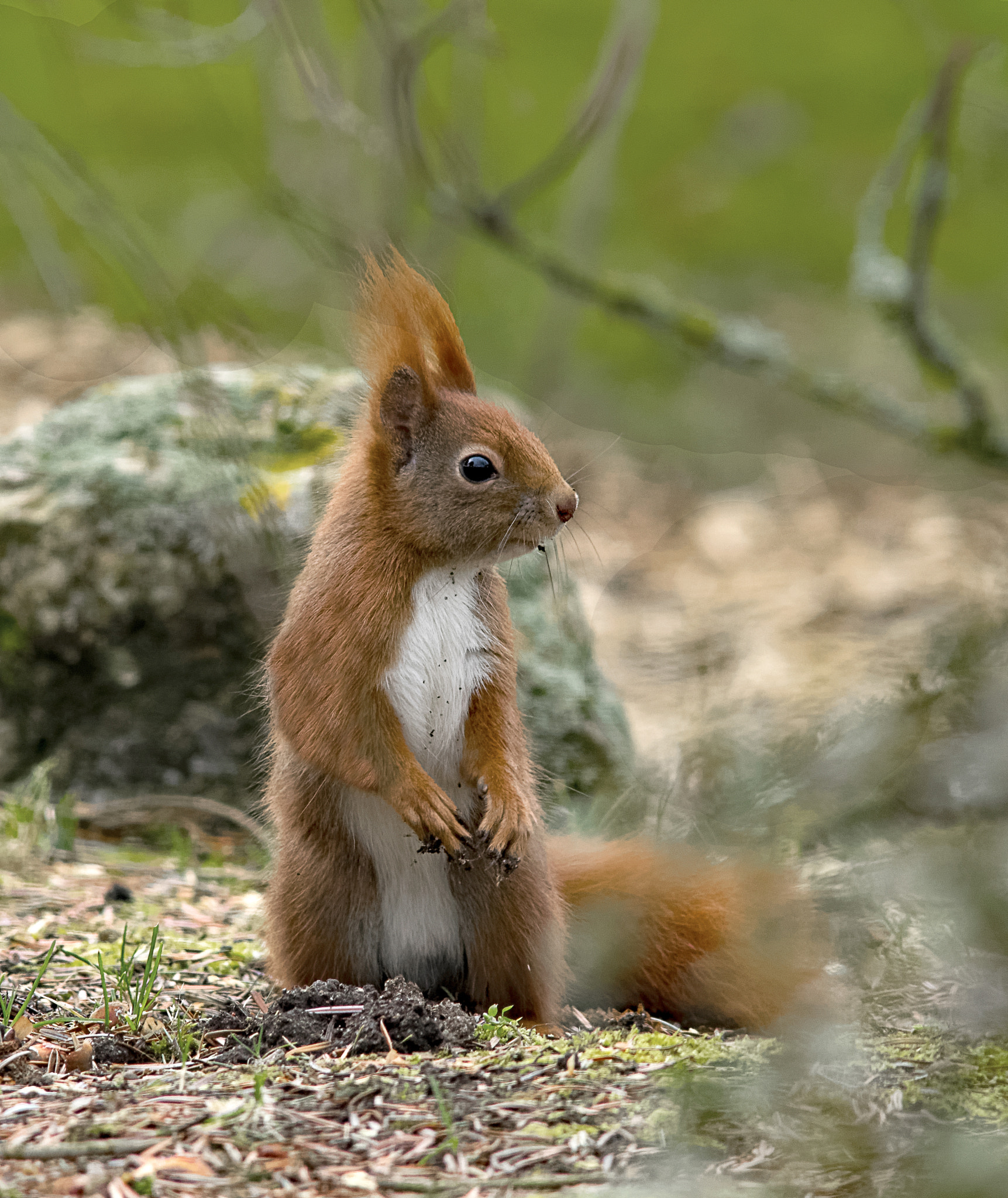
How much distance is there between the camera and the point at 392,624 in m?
2.56

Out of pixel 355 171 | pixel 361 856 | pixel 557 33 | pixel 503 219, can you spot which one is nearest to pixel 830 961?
pixel 361 856

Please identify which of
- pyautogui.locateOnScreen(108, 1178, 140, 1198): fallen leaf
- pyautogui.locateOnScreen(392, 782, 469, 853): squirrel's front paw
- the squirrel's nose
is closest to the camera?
pyautogui.locateOnScreen(108, 1178, 140, 1198): fallen leaf

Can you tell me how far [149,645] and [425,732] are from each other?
2.12 m

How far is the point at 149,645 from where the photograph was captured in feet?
14.7

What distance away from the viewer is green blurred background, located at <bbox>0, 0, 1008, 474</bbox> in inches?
139

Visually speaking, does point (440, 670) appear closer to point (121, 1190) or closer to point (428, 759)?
point (428, 759)

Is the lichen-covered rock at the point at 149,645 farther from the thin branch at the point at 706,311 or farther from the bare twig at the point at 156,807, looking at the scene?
the thin branch at the point at 706,311

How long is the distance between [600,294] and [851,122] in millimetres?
4189

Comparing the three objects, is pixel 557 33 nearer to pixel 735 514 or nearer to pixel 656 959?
pixel 735 514

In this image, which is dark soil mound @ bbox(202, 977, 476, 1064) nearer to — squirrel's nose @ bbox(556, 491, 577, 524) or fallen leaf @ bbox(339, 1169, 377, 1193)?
fallen leaf @ bbox(339, 1169, 377, 1193)

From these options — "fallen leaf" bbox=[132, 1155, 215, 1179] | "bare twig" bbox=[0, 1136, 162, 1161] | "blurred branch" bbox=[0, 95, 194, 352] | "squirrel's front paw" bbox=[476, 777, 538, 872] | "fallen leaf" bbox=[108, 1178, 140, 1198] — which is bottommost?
"fallen leaf" bbox=[108, 1178, 140, 1198]

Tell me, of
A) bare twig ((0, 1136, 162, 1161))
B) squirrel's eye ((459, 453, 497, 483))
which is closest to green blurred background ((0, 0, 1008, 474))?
squirrel's eye ((459, 453, 497, 483))

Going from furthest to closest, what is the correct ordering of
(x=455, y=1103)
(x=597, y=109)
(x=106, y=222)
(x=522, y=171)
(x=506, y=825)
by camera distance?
(x=522, y=171), (x=597, y=109), (x=106, y=222), (x=506, y=825), (x=455, y=1103)

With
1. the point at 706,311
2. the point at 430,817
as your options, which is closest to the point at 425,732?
the point at 430,817
